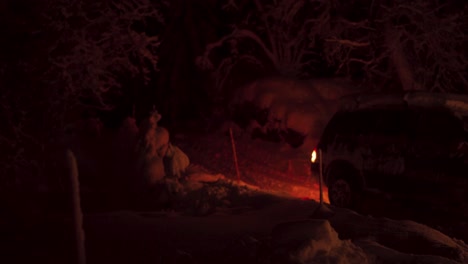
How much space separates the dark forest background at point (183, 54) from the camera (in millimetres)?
9422

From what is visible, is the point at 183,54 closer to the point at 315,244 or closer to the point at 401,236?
the point at 401,236

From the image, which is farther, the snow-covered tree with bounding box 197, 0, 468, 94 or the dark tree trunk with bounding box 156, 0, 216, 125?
the dark tree trunk with bounding box 156, 0, 216, 125

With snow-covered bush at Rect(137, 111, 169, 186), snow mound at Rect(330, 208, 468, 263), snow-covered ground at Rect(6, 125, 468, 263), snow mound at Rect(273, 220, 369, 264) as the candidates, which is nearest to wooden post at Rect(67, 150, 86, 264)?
snow-covered ground at Rect(6, 125, 468, 263)

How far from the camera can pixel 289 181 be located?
13.1 meters

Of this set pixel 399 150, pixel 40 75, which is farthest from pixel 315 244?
pixel 40 75

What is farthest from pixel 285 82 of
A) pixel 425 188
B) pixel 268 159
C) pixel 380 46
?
pixel 425 188

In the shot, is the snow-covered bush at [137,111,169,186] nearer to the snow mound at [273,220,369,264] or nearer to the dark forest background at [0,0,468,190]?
the dark forest background at [0,0,468,190]

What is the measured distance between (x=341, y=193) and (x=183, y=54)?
14226 millimetres

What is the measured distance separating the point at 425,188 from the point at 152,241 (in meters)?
4.24

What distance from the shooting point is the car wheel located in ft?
29.8

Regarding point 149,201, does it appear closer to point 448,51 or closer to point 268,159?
point 268,159

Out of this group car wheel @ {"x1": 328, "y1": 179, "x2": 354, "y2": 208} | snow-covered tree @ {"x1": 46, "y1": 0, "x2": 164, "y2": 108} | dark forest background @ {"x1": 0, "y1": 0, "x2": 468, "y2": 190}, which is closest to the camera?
car wheel @ {"x1": 328, "y1": 179, "x2": 354, "y2": 208}

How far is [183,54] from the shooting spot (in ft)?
72.7

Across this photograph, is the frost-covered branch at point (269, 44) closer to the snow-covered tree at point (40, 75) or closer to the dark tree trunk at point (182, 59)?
the dark tree trunk at point (182, 59)
